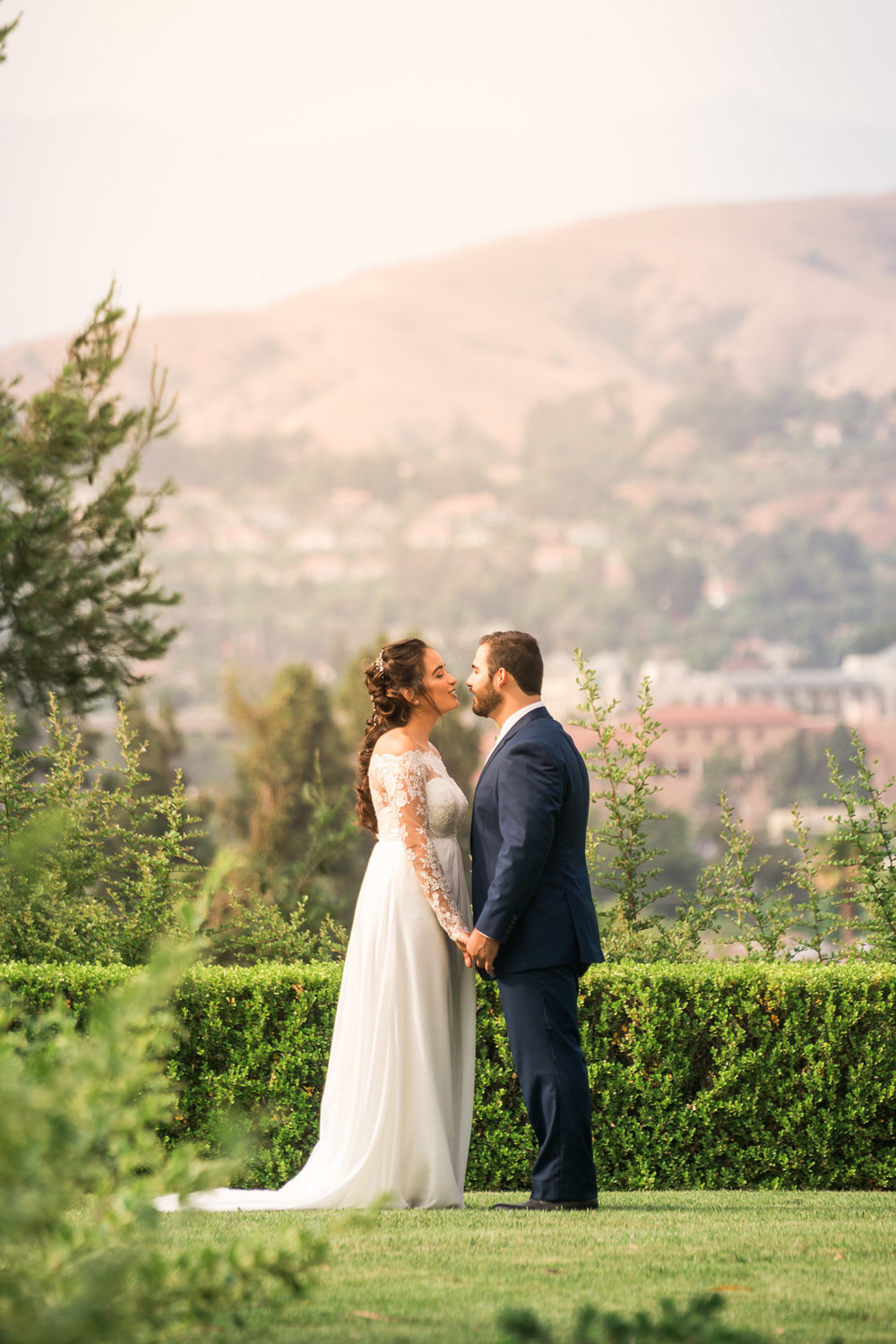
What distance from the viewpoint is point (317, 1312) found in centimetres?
329

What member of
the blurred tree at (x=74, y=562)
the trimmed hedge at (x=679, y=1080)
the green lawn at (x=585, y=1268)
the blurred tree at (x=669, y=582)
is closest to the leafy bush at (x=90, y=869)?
the trimmed hedge at (x=679, y=1080)

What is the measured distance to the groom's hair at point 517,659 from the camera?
17.0 ft

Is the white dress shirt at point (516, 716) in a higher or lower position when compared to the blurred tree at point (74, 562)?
lower

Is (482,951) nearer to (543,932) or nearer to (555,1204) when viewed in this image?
(543,932)

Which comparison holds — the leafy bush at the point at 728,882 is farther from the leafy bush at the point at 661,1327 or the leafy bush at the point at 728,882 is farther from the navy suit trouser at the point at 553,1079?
the leafy bush at the point at 661,1327

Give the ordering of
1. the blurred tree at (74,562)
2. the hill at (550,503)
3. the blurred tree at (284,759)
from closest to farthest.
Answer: the blurred tree at (74,562) < the blurred tree at (284,759) < the hill at (550,503)

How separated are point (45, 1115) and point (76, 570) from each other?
15533mm

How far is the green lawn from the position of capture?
10.5 feet

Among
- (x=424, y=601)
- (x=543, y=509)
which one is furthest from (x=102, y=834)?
(x=543, y=509)

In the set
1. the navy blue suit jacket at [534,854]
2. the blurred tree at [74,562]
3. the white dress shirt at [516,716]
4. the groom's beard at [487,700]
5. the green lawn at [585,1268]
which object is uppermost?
the blurred tree at [74,562]

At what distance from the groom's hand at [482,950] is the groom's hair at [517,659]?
0.89 m

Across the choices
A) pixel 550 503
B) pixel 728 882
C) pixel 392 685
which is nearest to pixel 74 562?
pixel 728 882

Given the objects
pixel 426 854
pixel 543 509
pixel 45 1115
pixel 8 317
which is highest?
pixel 8 317

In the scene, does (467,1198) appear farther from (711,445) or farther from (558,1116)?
(711,445)
